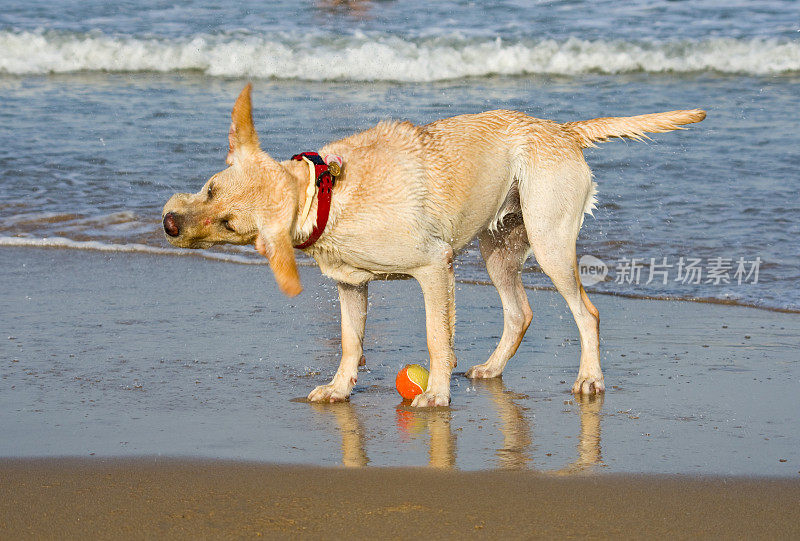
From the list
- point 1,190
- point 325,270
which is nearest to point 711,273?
point 325,270

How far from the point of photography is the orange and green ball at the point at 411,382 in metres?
5.51

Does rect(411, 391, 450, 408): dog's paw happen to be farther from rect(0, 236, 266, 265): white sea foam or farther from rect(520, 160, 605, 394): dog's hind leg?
rect(0, 236, 266, 265): white sea foam

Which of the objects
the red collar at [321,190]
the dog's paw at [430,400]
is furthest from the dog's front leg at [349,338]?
the red collar at [321,190]

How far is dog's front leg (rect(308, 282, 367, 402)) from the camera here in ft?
18.2

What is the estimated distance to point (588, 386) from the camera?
18.4 ft

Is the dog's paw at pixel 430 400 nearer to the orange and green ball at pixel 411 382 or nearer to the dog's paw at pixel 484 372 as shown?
the orange and green ball at pixel 411 382

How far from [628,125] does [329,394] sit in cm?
233

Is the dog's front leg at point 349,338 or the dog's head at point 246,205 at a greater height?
the dog's head at point 246,205

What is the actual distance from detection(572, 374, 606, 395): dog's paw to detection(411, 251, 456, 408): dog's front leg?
697mm

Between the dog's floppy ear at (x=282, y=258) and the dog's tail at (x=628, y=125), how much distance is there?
2.07 m

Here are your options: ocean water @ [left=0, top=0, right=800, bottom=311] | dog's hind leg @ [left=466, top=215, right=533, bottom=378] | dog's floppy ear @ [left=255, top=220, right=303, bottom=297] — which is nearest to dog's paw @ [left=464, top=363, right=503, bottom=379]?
dog's hind leg @ [left=466, top=215, right=533, bottom=378]

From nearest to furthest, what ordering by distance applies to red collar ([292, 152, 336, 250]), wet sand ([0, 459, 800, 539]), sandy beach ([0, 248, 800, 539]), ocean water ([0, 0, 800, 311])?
wet sand ([0, 459, 800, 539])
sandy beach ([0, 248, 800, 539])
red collar ([292, 152, 336, 250])
ocean water ([0, 0, 800, 311])

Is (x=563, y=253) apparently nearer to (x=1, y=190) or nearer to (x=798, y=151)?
(x=798, y=151)

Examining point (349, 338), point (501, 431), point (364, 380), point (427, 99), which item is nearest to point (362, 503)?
point (501, 431)
